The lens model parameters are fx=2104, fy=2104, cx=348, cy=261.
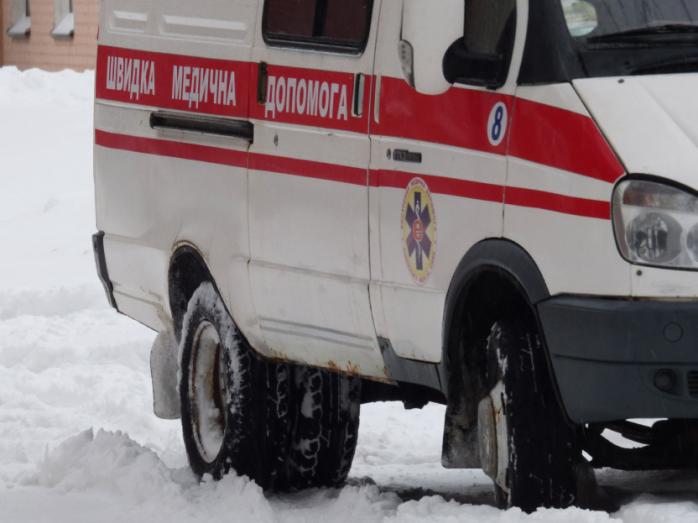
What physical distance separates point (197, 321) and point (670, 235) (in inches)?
121

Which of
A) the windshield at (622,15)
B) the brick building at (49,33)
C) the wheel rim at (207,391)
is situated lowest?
the brick building at (49,33)

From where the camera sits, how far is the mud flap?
8859mm

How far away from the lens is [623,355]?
5812 mm

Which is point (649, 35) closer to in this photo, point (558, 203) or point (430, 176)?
point (558, 203)

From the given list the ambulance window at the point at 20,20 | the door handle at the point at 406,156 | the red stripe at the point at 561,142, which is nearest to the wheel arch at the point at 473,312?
the red stripe at the point at 561,142

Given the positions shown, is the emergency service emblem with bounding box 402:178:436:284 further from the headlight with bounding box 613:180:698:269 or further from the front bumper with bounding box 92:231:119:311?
the front bumper with bounding box 92:231:119:311

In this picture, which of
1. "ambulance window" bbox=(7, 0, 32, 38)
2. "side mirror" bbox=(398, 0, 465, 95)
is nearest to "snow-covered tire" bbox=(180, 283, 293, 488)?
"side mirror" bbox=(398, 0, 465, 95)

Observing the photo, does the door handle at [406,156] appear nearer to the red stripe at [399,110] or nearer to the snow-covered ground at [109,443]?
the red stripe at [399,110]

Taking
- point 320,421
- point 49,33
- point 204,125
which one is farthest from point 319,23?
point 49,33

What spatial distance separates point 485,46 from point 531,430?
120 centimetres

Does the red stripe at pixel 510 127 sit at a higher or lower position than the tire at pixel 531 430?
higher

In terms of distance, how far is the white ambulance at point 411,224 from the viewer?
230 inches

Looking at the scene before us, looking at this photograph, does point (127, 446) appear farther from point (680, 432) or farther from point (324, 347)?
point (680, 432)

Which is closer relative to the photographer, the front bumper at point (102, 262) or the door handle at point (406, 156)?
the door handle at point (406, 156)
